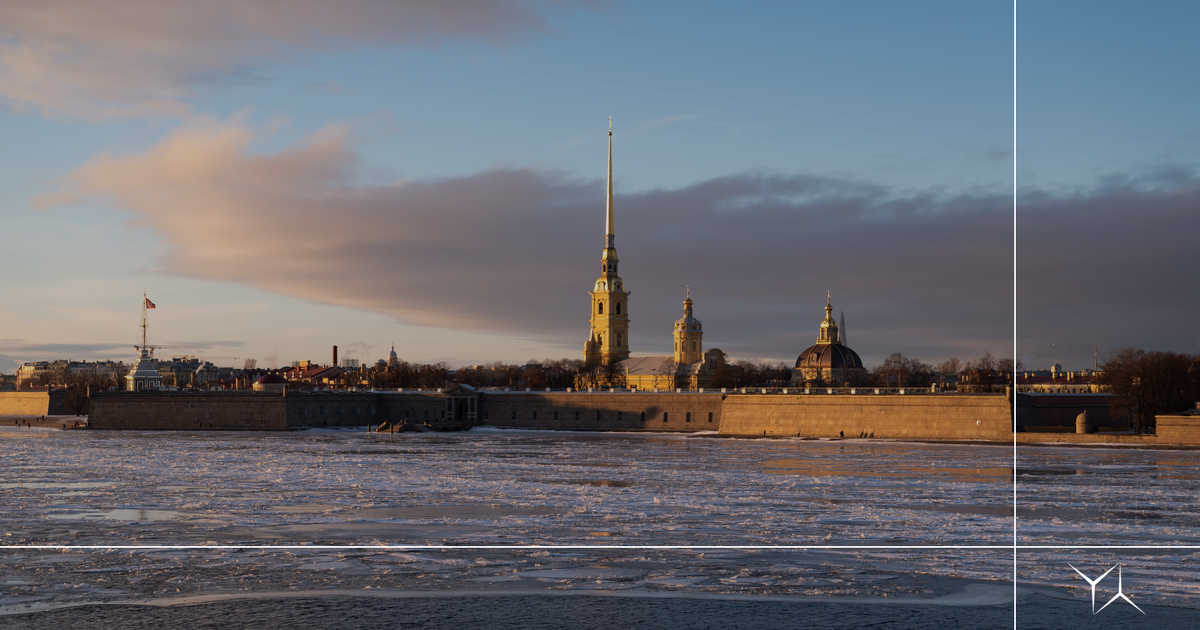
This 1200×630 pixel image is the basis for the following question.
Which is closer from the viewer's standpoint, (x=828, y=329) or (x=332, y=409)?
(x=332, y=409)

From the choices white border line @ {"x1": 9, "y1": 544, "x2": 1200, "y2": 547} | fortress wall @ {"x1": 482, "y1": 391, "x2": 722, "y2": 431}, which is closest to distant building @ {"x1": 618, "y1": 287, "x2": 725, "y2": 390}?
fortress wall @ {"x1": 482, "y1": 391, "x2": 722, "y2": 431}

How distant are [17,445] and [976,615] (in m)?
51.3

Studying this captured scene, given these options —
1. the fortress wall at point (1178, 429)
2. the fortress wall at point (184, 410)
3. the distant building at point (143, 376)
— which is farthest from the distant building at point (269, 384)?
the fortress wall at point (1178, 429)

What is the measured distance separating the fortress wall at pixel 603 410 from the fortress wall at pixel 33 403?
52157mm

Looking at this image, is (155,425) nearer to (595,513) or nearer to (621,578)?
(595,513)

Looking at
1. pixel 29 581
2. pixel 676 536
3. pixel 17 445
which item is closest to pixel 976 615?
pixel 676 536

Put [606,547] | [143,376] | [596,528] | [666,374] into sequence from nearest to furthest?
[606,547]
[596,528]
[143,376]
[666,374]

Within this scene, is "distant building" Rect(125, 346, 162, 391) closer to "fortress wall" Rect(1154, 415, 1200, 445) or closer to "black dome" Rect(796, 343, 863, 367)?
"black dome" Rect(796, 343, 863, 367)

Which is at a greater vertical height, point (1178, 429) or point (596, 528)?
point (1178, 429)

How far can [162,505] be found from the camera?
24.4 m

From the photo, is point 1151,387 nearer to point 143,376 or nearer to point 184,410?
point 184,410

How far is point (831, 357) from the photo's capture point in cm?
13462

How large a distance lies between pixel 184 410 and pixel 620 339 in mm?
72731

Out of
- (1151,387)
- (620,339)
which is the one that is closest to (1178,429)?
(1151,387)
